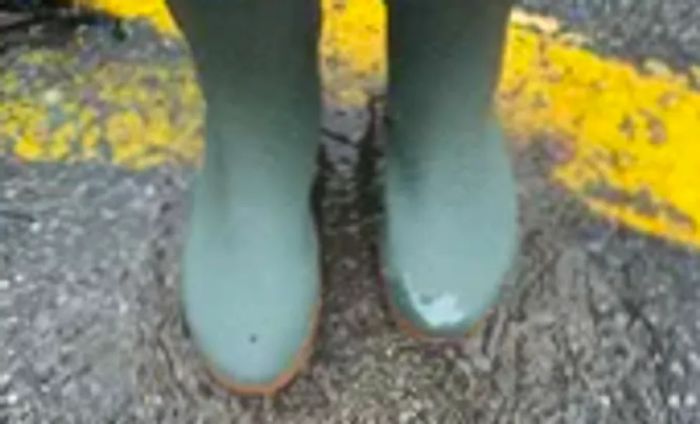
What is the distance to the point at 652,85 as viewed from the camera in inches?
70.6

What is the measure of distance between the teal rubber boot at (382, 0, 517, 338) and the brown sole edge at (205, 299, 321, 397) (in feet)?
0.26

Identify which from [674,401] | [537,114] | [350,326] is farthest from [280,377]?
[537,114]

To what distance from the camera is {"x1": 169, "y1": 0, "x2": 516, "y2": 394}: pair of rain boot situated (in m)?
1.37

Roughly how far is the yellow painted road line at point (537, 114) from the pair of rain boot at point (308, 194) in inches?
8.3


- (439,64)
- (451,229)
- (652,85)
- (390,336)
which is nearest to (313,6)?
(439,64)

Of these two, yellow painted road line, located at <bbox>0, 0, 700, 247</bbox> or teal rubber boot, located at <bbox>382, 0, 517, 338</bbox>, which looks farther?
yellow painted road line, located at <bbox>0, 0, 700, 247</bbox>

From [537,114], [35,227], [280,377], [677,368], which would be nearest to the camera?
[280,377]

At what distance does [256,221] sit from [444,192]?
6.8 inches

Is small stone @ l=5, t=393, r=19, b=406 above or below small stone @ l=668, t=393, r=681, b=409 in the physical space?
below

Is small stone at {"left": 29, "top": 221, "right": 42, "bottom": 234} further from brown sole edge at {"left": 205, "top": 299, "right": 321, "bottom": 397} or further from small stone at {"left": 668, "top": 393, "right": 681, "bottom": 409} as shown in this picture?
small stone at {"left": 668, "top": 393, "right": 681, "bottom": 409}

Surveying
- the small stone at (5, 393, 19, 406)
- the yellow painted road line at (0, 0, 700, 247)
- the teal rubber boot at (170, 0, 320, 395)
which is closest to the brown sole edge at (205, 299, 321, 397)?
the teal rubber boot at (170, 0, 320, 395)

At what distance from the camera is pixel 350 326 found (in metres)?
1.55

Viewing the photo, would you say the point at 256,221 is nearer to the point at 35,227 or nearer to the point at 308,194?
the point at 308,194

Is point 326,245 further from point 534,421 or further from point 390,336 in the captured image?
point 534,421
